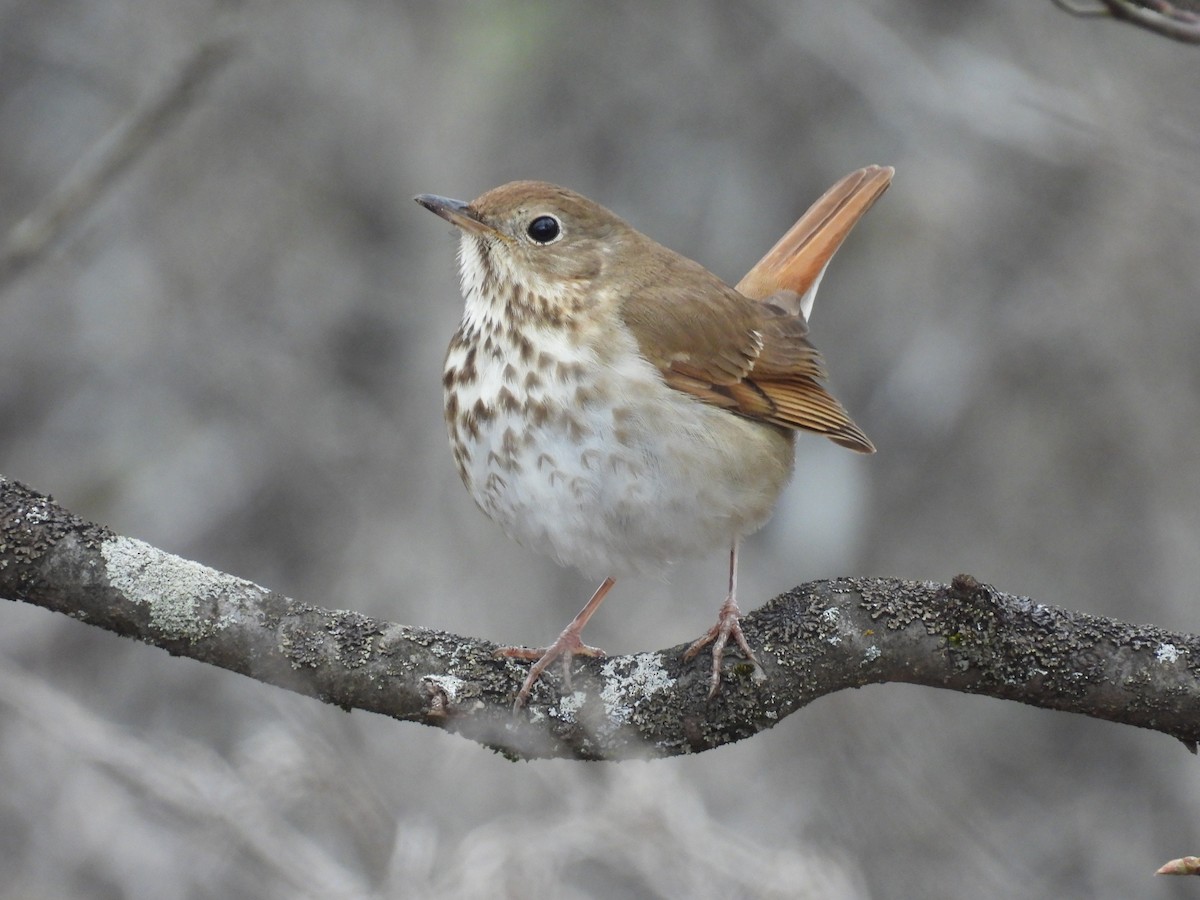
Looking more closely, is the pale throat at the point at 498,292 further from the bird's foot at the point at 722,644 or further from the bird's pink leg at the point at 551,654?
the bird's foot at the point at 722,644

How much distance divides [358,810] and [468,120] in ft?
9.40

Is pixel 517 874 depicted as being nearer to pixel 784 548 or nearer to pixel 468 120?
pixel 784 548

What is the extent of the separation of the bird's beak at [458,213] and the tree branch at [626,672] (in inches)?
45.9

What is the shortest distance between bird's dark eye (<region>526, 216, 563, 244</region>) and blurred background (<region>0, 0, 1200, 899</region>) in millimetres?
1904

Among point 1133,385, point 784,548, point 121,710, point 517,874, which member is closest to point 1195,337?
point 1133,385

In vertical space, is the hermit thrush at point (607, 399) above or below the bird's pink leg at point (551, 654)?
above

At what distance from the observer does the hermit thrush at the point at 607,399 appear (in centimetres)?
345

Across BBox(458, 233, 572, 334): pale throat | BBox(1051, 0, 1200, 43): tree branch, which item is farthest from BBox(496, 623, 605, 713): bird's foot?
BBox(1051, 0, 1200, 43): tree branch

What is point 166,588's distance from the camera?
2.92 meters

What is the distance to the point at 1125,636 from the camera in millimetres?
2920

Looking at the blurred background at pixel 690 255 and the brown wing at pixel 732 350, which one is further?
the blurred background at pixel 690 255

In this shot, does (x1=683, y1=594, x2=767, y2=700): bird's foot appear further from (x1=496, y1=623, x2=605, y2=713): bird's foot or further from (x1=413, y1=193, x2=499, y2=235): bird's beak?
(x1=413, y1=193, x2=499, y2=235): bird's beak

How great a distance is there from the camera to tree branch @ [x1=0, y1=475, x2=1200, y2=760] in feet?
9.53

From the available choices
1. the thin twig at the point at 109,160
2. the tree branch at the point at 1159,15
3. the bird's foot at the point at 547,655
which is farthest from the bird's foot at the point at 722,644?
the thin twig at the point at 109,160
